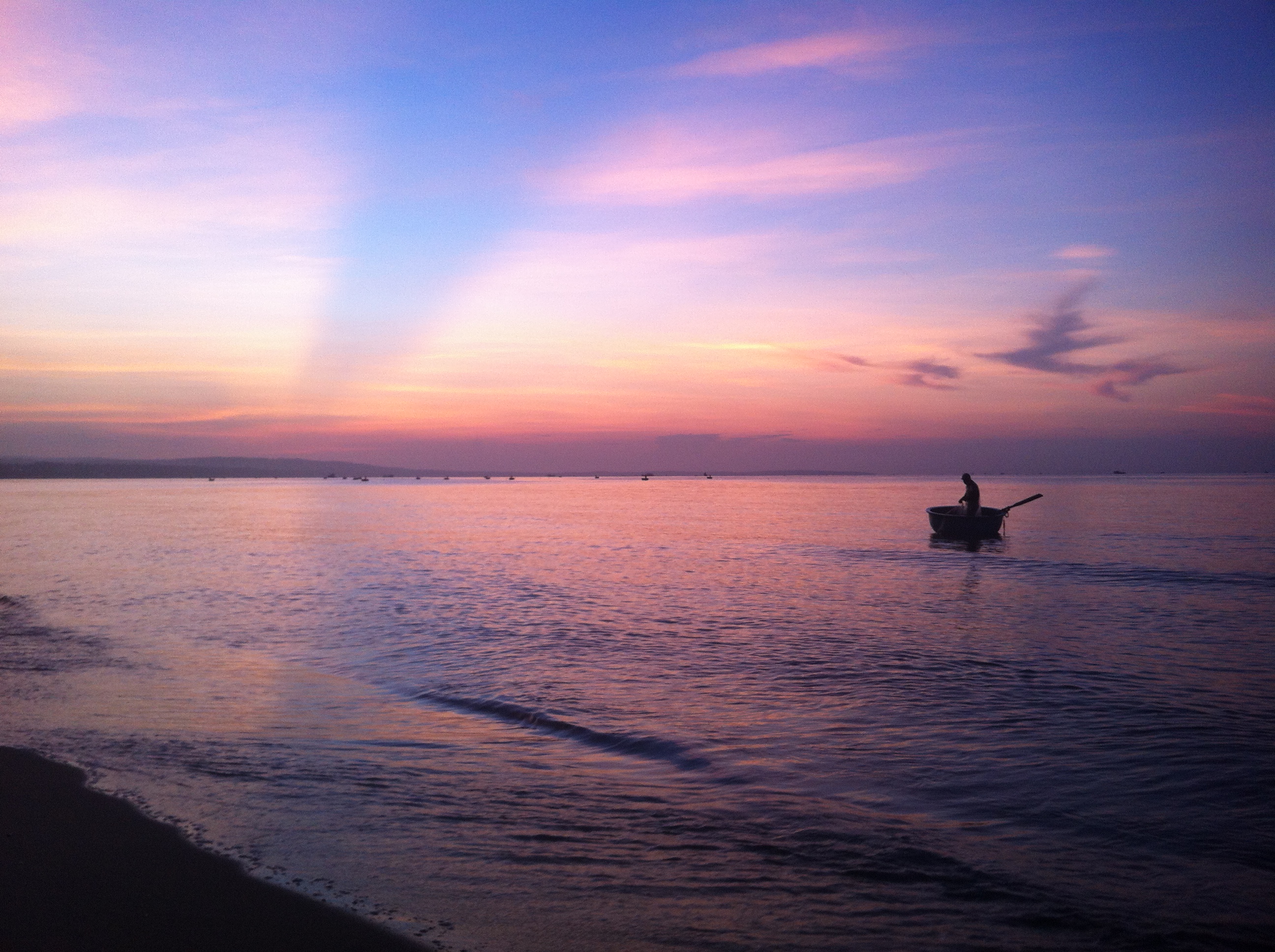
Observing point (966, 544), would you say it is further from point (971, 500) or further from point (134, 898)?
point (134, 898)

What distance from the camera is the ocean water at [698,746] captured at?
18.7 feet

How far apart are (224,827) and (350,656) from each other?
8154 mm

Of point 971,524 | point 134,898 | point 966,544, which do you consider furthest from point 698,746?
point 966,544

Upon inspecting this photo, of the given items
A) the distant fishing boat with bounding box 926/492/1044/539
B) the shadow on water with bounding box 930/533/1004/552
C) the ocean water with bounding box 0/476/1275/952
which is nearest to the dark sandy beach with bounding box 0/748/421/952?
the ocean water with bounding box 0/476/1275/952

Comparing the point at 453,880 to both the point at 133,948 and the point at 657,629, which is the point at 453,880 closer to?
the point at 133,948

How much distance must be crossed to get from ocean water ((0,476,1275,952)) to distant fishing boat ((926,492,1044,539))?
12.8m

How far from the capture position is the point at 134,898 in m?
5.46

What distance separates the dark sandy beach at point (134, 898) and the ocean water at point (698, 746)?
291 mm

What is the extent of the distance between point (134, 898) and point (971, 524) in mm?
38090

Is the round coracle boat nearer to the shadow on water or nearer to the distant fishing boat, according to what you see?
the distant fishing boat

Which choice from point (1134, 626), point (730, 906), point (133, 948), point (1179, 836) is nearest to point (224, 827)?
point (133, 948)

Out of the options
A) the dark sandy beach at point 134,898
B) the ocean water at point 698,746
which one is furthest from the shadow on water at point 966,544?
the dark sandy beach at point 134,898

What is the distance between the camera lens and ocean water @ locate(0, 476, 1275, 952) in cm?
571

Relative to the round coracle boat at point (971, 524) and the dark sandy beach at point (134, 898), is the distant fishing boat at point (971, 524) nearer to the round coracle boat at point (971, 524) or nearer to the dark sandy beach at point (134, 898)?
the round coracle boat at point (971, 524)
